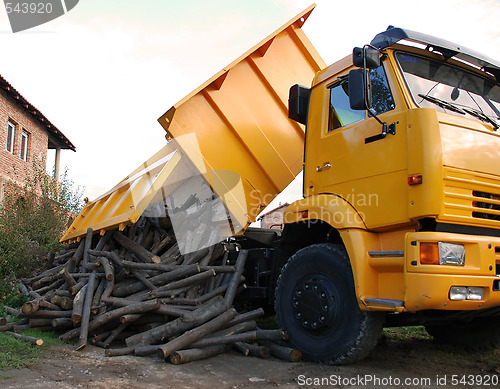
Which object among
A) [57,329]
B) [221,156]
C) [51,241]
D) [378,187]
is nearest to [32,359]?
[57,329]

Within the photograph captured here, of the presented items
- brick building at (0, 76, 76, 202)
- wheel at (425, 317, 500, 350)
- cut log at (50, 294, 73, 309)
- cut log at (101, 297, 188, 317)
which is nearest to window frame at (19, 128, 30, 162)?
brick building at (0, 76, 76, 202)

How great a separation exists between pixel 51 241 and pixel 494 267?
29.5 ft

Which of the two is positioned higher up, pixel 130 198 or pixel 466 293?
pixel 130 198

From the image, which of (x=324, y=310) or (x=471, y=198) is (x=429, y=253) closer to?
(x=471, y=198)

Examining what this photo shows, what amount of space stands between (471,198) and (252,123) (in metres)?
2.95

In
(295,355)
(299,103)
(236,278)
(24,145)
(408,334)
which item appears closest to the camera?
(295,355)

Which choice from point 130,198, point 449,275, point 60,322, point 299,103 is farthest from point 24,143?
point 449,275

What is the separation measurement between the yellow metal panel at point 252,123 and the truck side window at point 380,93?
1.80 m

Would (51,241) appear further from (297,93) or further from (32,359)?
(297,93)

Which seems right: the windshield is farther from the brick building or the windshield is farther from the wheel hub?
the brick building

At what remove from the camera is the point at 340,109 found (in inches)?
191

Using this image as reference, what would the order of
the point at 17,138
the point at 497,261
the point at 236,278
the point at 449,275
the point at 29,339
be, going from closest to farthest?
the point at 449,275 < the point at 497,261 < the point at 29,339 < the point at 236,278 < the point at 17,138

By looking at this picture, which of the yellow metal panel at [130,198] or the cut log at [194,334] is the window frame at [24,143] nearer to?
the yellow metal panel at [130,198]

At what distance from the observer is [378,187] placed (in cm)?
418
